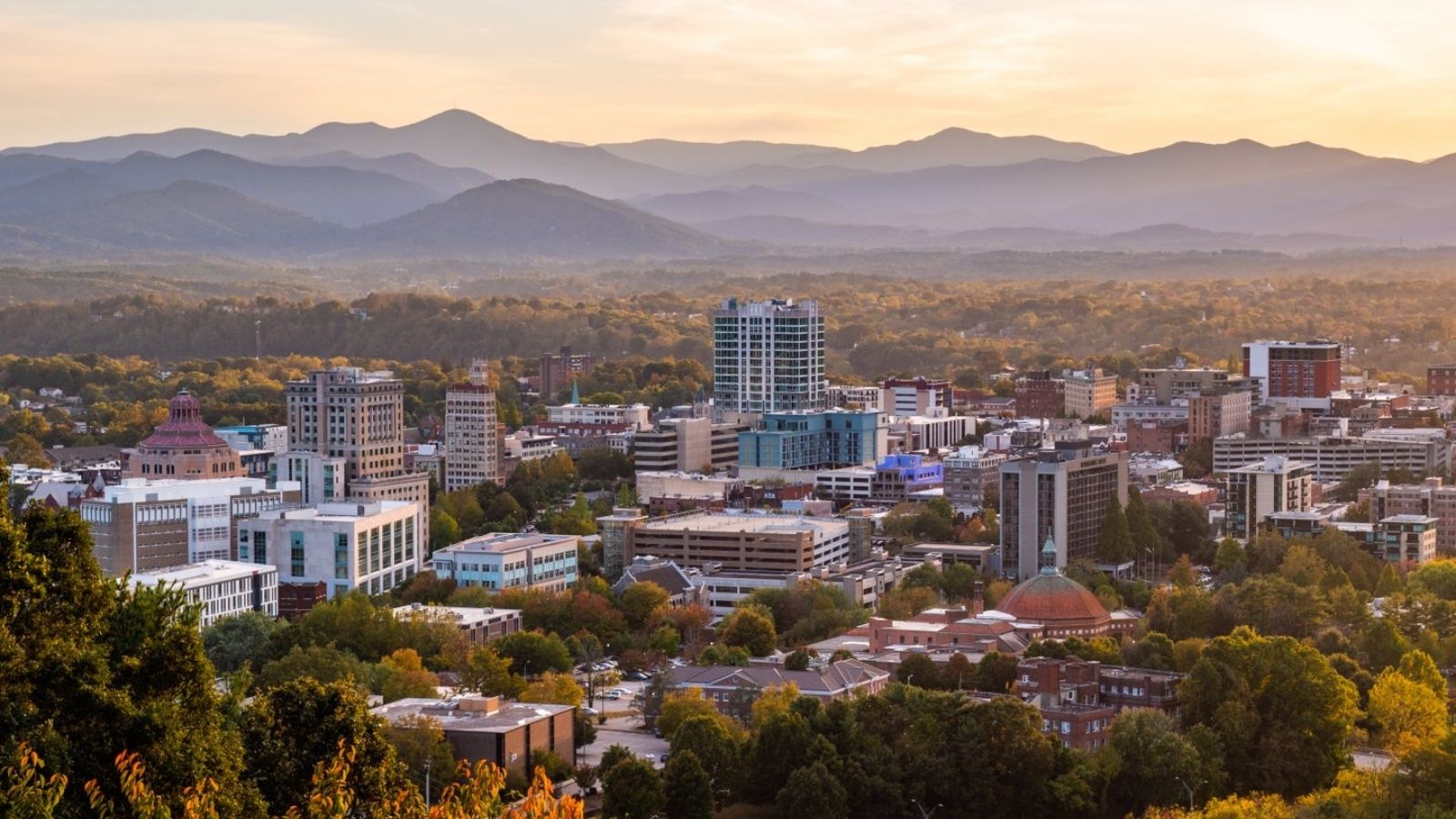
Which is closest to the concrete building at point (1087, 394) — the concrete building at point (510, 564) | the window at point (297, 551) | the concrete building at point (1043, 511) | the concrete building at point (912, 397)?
the concrete building at point (912, 397)

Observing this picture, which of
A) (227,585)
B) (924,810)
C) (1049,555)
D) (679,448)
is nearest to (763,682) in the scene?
(924,810)

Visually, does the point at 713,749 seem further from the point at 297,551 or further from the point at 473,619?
the point at 297,551

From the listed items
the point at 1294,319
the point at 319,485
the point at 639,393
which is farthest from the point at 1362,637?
the point at 1294,319

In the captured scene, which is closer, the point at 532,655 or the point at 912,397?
the point at 532,655

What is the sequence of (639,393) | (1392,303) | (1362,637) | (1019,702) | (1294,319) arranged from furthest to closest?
(1392,303), (1294,319), (639,393), (1362,637), (1019,702)

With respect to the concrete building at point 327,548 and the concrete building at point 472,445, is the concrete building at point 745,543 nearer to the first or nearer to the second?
the concrete building at point 327,548

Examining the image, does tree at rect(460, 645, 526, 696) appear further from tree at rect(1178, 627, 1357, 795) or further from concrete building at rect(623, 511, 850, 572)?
concrete building at rect(623, 511, 850, 572)

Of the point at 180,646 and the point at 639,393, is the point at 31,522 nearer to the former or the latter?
the point at 180,646
